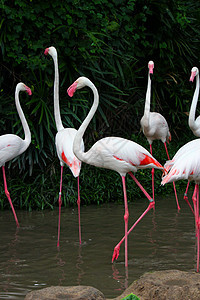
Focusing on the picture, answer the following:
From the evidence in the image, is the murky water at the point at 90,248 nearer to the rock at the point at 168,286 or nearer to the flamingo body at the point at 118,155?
the rock at the point at 168,286

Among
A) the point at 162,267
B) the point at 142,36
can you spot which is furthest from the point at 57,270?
the point at 142,36

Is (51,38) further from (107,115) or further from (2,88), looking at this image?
(107,115)

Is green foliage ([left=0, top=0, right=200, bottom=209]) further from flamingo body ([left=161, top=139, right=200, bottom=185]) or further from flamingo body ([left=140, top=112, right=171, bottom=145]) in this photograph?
flamingo body ([left=161, top=139, right=200, bottom=185])

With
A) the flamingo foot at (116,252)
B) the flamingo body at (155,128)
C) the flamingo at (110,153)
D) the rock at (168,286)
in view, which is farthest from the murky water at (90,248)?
the flamingo body at (155,128)

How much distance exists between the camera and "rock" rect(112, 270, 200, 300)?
2.98 metres

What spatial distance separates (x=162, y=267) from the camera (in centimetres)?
430

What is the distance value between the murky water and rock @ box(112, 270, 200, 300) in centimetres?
62

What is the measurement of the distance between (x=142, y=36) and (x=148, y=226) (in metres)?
4.40

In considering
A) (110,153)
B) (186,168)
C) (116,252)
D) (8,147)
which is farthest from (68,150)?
(186,168)

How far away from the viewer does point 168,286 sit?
9.94 feet

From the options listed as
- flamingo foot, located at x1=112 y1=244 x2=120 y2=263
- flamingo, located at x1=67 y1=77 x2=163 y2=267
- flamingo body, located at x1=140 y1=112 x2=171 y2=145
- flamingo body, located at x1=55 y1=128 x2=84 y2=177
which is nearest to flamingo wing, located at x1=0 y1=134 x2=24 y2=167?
flamingo body, located at x1=55 y1=128 x2=84 y2=177

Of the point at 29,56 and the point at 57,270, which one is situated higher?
the point at 29,56

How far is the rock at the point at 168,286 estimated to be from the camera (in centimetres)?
298

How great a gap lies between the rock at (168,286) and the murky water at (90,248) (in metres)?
0.62
